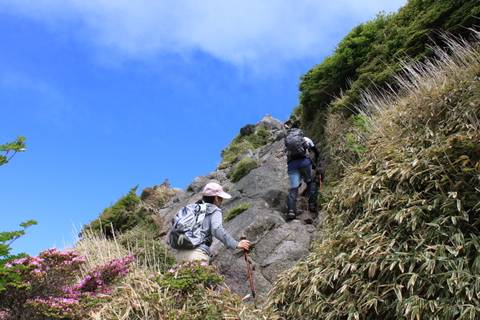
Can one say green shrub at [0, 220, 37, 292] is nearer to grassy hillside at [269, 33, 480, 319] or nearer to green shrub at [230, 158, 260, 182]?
grassy hillside at [269, 33, 480, 319]

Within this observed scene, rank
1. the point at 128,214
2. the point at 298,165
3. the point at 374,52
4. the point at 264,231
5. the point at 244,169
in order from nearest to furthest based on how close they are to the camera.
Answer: the point at 264,231 < the point at 298,165 < the point at 374,52 < the point at 244,169 < the point at 128,214

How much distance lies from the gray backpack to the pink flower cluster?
4.22 ft

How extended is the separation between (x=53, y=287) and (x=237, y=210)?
17.0 feet

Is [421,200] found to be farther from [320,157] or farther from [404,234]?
[320,157]

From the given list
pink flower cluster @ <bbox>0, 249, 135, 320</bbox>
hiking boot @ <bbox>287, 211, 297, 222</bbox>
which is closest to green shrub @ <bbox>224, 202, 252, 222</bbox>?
hiking boot @ <bbox>287, 211, 297, 222</bbox>

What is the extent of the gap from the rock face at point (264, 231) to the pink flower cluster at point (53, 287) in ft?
6.36

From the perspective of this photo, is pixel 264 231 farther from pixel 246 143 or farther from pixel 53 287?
pixel 246 143

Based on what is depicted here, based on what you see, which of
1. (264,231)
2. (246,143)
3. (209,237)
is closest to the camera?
(209,237)

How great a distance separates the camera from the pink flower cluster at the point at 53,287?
532 cm

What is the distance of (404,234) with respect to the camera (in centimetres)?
459

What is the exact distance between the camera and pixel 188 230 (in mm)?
5863

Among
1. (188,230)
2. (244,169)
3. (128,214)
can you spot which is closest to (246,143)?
(244,169)

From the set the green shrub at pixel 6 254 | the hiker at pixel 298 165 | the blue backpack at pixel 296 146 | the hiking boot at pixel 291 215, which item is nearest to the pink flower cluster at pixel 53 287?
the green shrub at pixel 6 254

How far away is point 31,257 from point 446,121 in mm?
6571
